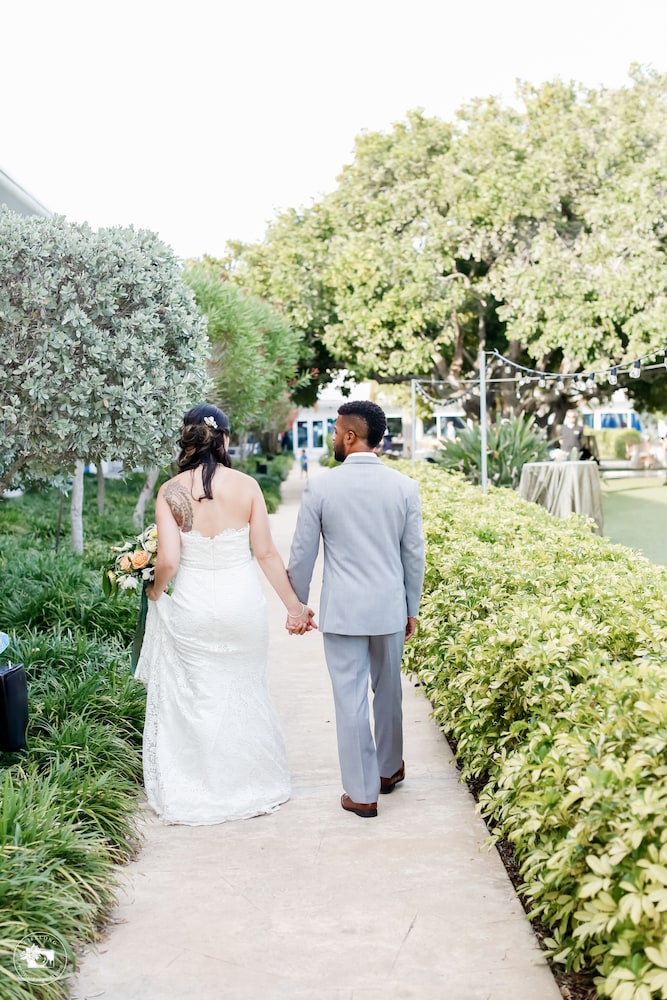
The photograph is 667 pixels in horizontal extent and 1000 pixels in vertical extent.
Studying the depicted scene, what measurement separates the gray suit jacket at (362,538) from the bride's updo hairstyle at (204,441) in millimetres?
494

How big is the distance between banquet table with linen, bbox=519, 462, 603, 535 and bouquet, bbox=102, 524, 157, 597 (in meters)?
11.6

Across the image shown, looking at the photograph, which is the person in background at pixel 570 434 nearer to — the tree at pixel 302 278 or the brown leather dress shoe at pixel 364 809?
the tree at pixel 302 278

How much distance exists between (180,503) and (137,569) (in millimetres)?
438

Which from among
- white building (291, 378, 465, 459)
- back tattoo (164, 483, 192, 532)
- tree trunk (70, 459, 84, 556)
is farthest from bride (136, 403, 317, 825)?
white building (291, 378, 465, 459)

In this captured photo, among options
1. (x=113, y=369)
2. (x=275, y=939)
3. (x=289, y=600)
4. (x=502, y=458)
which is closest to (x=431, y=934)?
(x=275, y=939)

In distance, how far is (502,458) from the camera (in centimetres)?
1941

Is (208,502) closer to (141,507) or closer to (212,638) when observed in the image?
(212,638)

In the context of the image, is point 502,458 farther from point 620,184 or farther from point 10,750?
point 10,750

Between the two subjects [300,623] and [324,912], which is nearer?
[324,912]

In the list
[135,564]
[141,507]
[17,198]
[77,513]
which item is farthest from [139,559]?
[141,507]

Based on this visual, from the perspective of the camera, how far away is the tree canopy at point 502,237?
23.1 metres

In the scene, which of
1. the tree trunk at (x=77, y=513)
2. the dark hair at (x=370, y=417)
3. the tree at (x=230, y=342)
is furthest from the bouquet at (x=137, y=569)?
the tree at (x=230, y=342)

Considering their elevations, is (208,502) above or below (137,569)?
above

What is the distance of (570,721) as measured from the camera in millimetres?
3613
